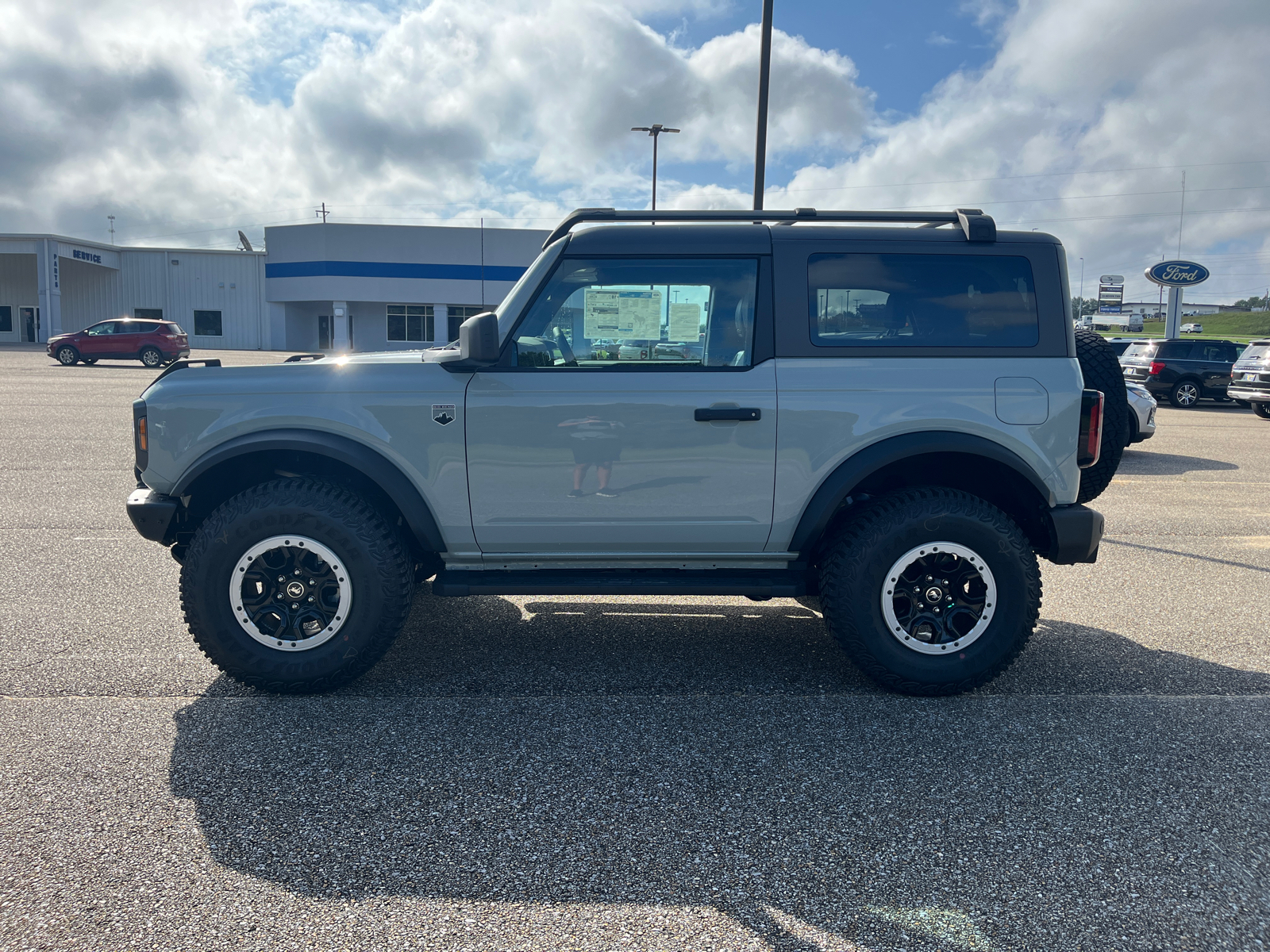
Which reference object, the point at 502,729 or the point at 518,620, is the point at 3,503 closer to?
the point at 518,620

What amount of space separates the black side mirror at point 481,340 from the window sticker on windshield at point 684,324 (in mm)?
758

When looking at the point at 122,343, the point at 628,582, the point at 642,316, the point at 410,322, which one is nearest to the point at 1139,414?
the point at 642,316

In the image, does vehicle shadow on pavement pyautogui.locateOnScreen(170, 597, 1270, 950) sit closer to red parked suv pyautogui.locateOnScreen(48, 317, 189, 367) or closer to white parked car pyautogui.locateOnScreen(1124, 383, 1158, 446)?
white parked car pyautogui.locateOnScreen(1124, 383, 1158, 446)

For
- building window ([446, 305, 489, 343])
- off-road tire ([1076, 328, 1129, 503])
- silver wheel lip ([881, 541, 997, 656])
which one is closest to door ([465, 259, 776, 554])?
silver wheel lip ([881, 541, 997, 656])

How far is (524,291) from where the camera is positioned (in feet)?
13.0

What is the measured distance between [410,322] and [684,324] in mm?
46126

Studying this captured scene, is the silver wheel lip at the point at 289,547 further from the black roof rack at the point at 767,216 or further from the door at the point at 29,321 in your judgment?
the door at the point at 29,321

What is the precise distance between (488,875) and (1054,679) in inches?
116

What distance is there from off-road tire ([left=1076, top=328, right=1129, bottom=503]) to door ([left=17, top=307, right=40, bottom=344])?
191ft

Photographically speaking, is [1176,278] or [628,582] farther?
[1176,278]

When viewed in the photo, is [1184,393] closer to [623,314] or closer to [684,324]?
[684,324]

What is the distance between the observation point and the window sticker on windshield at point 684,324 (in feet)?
13.0

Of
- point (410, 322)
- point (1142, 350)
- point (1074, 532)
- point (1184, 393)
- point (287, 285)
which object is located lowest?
point (1074, 532)

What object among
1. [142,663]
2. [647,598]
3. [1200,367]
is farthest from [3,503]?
[1200,367]
